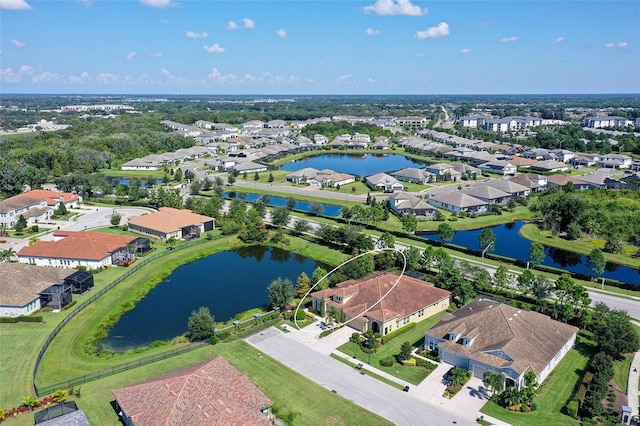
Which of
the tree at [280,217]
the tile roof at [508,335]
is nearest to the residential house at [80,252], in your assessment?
the tree at [280,217]

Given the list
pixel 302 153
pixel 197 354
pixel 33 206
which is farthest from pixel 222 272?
pixel 302 153

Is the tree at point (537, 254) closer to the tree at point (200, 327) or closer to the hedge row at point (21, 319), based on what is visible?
the tree at point (200, 327)

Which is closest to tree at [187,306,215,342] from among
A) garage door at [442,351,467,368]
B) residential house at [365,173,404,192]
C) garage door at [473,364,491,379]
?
garage door at [442,351,467,368]

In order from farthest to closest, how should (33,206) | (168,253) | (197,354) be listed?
(33,206), (168,253), (197,354)

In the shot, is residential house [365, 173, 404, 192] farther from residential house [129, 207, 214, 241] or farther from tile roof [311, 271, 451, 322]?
tile roof [311, 271, 451, 322]

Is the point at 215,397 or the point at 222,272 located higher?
the point at 215,397

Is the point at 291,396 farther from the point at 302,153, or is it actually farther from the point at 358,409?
the point at 302,153
